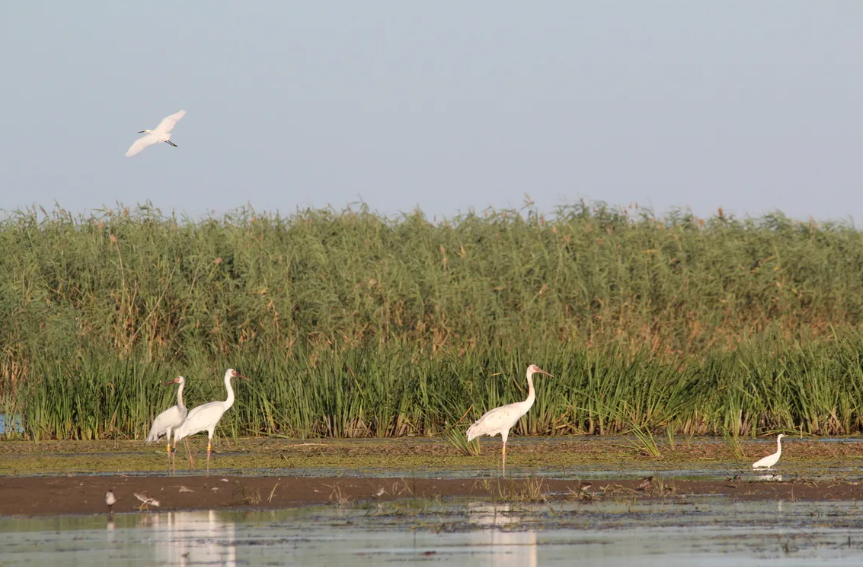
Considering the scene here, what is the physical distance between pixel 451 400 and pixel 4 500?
7958 mm

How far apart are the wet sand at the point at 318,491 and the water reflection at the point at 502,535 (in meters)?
0.68

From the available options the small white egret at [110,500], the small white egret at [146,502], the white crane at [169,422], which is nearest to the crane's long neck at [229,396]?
the white crane at [169,422]

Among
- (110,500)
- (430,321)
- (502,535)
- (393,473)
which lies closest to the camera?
(502,535)

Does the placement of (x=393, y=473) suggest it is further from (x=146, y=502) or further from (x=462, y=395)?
(x=462, y=395)

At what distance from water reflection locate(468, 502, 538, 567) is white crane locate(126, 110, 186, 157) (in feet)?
18.0

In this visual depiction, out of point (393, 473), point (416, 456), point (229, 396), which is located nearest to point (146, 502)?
point (393, 473)

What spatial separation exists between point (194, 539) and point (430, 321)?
1404 centimetres

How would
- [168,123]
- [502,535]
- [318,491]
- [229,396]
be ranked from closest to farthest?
[502,535]
[318,491]
[168,123]
[229,396]

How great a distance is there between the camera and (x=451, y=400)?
1841 centimetres

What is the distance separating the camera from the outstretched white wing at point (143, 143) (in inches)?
556

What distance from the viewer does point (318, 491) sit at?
39.4ft

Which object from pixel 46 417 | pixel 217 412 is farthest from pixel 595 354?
pixel 46 417

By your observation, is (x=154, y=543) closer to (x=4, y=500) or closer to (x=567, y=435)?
(x=4, y=500)

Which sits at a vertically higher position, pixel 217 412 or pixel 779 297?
pixel 779 297
